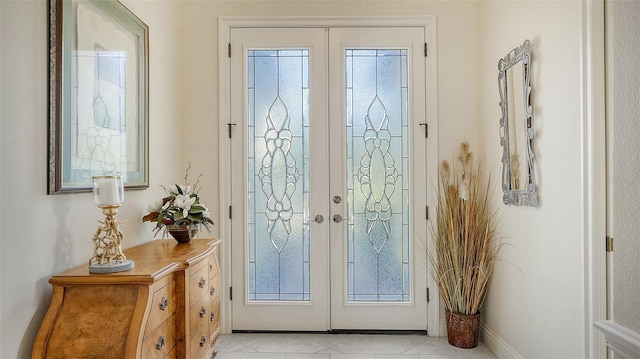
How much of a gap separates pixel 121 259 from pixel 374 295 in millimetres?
2111

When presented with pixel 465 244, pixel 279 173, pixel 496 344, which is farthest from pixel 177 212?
pixel 496 344

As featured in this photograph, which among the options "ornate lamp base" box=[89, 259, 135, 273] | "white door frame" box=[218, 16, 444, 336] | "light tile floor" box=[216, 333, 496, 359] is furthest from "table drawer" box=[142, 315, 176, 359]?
"white door frame" box=[218, 16, 444, 336]

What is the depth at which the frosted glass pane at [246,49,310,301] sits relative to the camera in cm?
333

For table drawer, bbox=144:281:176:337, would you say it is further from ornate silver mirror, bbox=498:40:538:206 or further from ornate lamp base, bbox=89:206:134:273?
ornate silver mirror, bbox=498:40:538:206

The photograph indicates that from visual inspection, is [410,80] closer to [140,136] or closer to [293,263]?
[293,263]

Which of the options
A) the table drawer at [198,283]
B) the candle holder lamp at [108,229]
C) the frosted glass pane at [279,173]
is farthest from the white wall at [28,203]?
the frosted glass pane at [279,173]

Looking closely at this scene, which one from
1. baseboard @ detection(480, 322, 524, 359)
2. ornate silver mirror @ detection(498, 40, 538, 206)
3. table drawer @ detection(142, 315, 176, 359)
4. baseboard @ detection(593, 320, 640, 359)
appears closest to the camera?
baseboard @ detection(593, 320, 640, 359)

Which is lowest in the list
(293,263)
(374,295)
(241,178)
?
(374,295)

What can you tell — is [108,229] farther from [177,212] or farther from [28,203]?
[177,212]

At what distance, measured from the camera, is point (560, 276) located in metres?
2.22

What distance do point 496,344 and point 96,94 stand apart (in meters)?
2.93

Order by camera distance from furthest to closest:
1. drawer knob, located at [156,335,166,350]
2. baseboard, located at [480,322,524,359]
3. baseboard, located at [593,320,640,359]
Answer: baseboard, located at [480,322,524,359] < drawer knob, located at [156,335,166,350] < baseboard, located at [593,320,640,359]

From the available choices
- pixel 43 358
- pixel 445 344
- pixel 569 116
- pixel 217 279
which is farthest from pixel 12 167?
pixel 445 344

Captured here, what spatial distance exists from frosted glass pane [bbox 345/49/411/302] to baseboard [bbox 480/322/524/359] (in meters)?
0.60
